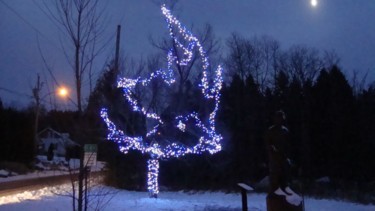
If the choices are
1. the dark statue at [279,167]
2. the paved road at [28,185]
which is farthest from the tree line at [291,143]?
the dark statue at [279,167]

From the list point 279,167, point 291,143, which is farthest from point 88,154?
point 291,143

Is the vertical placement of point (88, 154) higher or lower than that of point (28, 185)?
higher

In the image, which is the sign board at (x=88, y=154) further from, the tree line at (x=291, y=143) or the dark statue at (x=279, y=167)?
the tree line at (x=291, y=143)

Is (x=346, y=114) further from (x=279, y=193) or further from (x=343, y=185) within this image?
(x=279, y=193)

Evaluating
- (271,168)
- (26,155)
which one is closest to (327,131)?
(271,168)

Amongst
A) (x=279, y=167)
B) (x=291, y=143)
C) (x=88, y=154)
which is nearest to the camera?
(x=88, y=154)

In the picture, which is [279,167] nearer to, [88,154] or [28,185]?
[88,154]

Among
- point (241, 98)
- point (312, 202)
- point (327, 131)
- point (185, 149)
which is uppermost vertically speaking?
point (241, 98)

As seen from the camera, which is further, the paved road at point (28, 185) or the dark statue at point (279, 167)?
the paved road at point (28, 185)

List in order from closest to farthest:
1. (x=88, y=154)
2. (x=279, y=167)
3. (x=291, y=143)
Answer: (x=88, y=154) → (x=279, y=167) → (x=291, y=143)

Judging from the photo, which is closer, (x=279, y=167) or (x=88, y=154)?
(x=88, y=154)

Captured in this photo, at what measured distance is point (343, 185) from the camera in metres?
20.4

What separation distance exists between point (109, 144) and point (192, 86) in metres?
6.59

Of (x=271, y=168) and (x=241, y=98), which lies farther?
(x=241, y=98)
